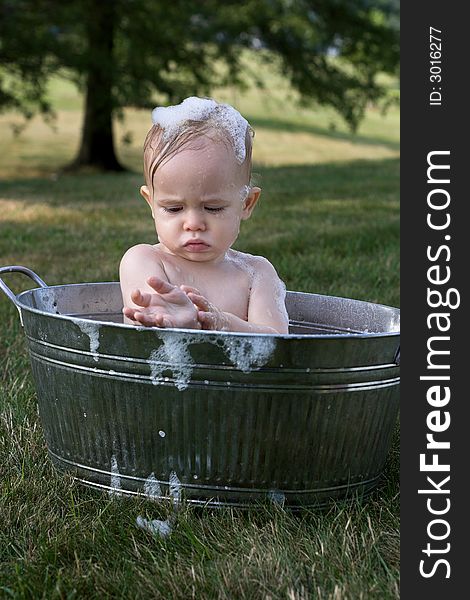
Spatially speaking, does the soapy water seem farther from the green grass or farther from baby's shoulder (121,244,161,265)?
baby's shoulder (121,244,161,265)

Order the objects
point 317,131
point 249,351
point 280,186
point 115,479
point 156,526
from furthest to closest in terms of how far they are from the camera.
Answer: point 317,131 → point 280,186 → point 115,479 → point 156,526 → point 249,351

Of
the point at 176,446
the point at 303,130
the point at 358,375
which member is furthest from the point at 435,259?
the point at 303,130

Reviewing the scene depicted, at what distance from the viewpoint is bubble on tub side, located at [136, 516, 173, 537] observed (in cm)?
181

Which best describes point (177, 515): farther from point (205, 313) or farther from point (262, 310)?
point (262, 310)

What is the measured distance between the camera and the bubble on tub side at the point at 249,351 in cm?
172

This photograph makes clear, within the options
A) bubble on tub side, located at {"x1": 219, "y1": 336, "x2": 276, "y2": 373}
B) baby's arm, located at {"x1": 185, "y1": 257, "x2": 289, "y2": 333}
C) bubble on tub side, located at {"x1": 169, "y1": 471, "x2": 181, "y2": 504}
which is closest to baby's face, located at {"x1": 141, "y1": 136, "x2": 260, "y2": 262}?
baby's arm, located at {"x1": 185, "y1": 257, "x2": 289, "y2": 333}

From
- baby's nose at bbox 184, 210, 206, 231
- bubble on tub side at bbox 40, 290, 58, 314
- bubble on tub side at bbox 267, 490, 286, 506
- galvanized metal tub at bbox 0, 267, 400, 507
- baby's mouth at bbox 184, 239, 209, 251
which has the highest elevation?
baby's nose at bbox 184, 210, 206, 231

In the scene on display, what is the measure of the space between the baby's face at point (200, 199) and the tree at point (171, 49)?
9059mm

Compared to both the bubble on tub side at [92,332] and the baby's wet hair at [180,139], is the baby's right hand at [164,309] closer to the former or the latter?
the bubble on tub side at [92,332]

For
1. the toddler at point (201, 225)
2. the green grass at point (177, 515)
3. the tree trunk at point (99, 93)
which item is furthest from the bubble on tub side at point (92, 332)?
the tree trunk at point (99, 93)

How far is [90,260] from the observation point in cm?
468

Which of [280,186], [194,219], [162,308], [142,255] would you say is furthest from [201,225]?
[280,186]

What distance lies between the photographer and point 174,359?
1763 mm

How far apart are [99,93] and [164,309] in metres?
10.4
